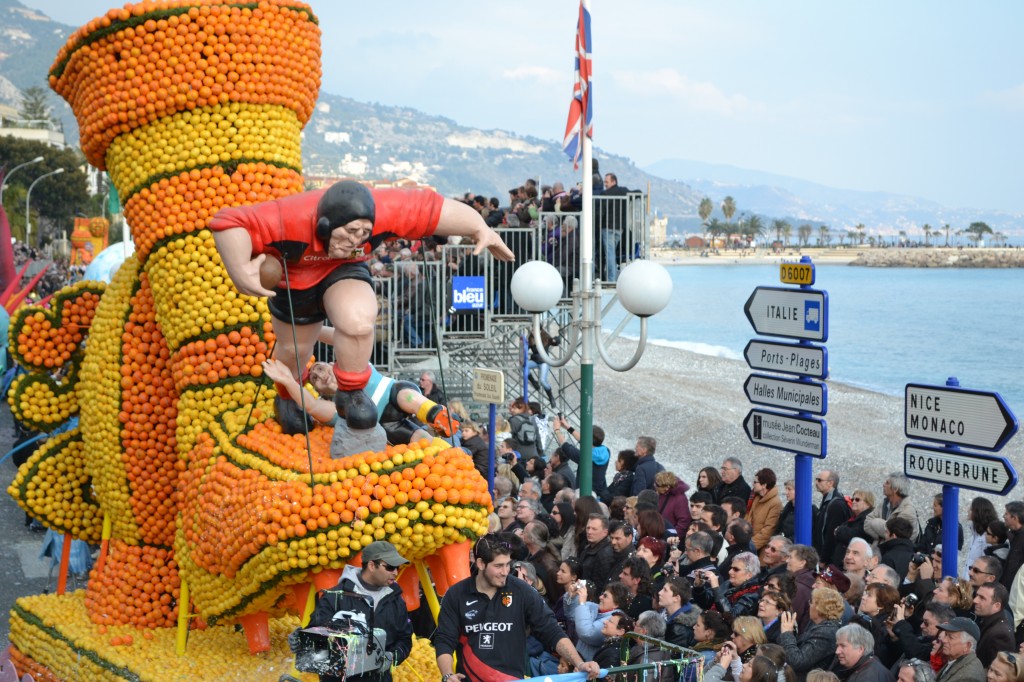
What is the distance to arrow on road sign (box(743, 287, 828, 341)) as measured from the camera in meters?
10.4

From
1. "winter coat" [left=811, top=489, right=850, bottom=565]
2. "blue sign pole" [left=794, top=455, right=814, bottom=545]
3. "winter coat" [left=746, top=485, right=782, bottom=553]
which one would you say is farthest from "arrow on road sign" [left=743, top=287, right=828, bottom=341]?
"winter coat" [left=746, top=485, right=782, bottom=553]

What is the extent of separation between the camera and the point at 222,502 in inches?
330

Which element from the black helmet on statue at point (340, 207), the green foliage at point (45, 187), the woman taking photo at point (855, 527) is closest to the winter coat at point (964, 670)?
the woman taking photo at point (855, 527)

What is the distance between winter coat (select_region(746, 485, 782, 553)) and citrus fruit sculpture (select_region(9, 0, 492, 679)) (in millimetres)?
4951

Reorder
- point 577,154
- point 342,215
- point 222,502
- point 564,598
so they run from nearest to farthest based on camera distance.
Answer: point 342,215
point 222,502
point 564,598
point 577,154

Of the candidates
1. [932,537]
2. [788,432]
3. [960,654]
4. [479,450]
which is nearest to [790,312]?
[788,432]

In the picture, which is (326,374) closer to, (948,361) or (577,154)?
(577,154)

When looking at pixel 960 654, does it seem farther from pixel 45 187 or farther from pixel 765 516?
pixel 45 187

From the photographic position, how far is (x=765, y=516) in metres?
12.4

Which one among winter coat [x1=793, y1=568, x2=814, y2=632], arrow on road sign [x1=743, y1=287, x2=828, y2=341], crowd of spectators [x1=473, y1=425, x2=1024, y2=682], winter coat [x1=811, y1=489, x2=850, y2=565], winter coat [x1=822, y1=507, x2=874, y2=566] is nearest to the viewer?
crowd of spectators [x1=473, y1=425, x2=1024, y2=682]

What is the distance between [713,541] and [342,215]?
4.04 meters

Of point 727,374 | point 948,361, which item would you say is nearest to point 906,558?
point 727,374

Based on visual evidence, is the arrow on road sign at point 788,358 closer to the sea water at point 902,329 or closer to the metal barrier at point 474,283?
the metal barrier at point 474,283

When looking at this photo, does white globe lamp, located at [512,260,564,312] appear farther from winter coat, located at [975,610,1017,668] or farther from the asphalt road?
winter coat, located at [975,610,1017,668]
